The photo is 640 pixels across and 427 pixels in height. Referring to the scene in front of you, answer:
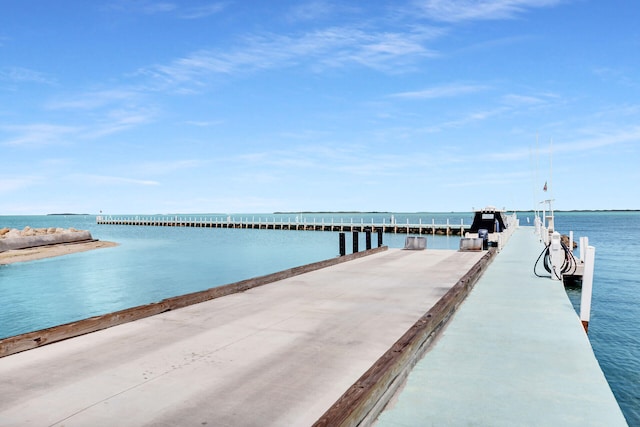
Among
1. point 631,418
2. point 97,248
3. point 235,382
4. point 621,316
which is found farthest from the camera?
point 97,248

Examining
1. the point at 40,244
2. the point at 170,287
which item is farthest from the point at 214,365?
the point at 40,244

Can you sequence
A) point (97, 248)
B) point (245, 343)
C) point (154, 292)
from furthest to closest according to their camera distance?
point (97, 248)
point (154, 292)
point (245, 343)

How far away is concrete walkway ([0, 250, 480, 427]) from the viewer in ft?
18.0

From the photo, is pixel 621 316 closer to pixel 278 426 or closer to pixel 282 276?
pixel 282 276

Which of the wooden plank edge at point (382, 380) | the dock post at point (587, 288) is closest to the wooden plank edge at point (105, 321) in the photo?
the wooden plank edge at point (382, 380)

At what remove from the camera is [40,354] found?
7742 millimetres

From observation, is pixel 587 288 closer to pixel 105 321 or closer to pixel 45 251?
pixel 105 321

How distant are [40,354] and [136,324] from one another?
89.8 inches

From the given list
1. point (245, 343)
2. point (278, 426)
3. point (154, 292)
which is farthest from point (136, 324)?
point (154, 292)

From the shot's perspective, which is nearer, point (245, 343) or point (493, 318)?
point (245, 343)

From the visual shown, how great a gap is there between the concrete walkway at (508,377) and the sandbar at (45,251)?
143 ft

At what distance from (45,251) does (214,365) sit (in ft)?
167

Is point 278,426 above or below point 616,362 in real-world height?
above

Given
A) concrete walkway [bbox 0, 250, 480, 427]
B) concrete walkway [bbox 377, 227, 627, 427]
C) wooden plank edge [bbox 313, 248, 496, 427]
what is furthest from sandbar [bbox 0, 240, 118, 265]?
concrete walkway [bbox 377, 227, 627, 427]
